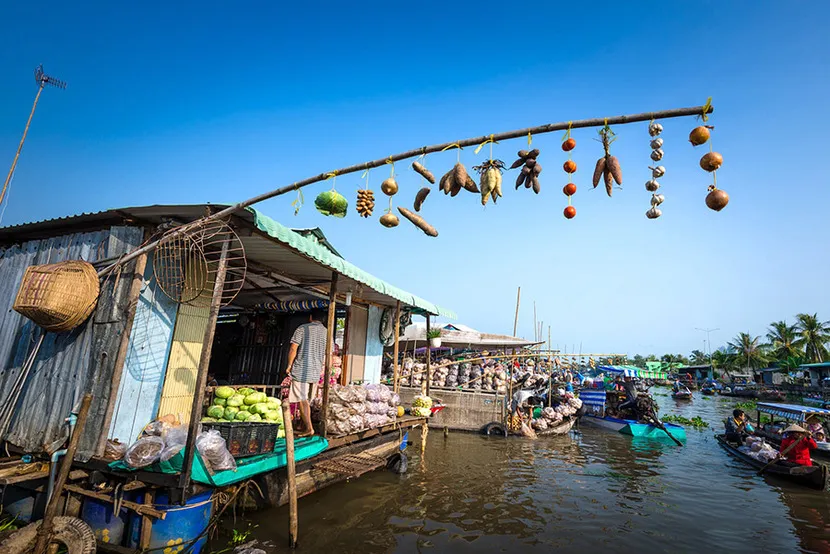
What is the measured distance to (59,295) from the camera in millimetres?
5266

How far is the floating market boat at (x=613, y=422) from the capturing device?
59.2ft

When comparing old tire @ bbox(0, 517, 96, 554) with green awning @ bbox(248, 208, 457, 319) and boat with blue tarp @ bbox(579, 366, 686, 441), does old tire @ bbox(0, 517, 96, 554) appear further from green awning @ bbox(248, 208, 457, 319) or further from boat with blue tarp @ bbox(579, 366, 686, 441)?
boat with blue tarp @ bbox(579, 366, 686, 441)

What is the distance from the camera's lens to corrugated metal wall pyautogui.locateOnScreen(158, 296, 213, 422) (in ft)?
20.3

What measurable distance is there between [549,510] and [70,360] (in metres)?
8.79

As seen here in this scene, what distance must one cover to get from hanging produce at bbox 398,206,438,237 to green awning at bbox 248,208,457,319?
2.15 meters

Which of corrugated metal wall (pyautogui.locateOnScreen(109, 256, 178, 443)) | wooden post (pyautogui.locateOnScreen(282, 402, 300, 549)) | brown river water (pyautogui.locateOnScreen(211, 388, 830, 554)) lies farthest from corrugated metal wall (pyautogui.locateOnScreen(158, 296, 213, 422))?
brown river water (pyautogui.locateOnScreen(211, 388, 830, 554))

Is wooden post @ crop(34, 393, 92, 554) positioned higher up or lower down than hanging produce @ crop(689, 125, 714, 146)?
lower down

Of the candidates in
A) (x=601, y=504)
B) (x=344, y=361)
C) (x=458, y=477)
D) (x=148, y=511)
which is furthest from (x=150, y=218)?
(x=601, y=504)

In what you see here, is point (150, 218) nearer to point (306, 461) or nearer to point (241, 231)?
point (241, 231)

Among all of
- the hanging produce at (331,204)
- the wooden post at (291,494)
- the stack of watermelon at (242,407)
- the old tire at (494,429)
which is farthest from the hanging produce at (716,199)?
the old tire at (494,429)

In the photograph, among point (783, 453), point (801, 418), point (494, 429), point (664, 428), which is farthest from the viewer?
point (664, 428)

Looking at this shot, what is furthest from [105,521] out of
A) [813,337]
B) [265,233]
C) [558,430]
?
[813,337]

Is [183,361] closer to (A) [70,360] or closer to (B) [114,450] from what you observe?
(A) [70,360]

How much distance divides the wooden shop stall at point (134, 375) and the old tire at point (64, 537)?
35 centimetres
